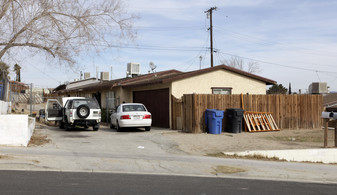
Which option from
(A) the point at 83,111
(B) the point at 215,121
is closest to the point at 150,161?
(B) the point at 215,121

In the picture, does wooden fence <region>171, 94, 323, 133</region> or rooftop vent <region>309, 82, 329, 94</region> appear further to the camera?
rooftop vent <region>309, 82, 329, 94</region>

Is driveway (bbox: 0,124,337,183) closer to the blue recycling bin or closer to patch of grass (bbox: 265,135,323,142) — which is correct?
patch of grass (bbox: 265,135,323,142)

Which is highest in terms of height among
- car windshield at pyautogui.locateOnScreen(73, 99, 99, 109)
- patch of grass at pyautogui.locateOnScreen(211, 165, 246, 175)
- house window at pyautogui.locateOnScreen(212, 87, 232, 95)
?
house window at pyautogui.locateOnScreen(212, 87, 232, 95)

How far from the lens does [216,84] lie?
2170cm

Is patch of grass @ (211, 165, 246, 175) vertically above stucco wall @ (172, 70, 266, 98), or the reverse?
stucco wall @ (172, 70, 266, 98)

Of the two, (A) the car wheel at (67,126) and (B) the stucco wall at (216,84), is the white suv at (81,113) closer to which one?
(A) the car wheel at (67,126)

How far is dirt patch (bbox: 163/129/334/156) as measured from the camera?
13.3 meters

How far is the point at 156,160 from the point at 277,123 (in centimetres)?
1160

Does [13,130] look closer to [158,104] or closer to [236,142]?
[236,142]


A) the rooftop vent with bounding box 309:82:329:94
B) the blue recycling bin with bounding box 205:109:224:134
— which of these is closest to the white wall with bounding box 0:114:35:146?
the blue recycling bin with bounding box 205:109:224:134

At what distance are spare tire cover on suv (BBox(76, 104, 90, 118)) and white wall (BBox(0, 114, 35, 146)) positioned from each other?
6015 mm

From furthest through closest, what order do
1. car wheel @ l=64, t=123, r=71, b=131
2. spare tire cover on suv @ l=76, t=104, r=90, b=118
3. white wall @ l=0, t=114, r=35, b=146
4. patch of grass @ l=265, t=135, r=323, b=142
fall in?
1. car wheel @ l=64, t=123, r=71, b=131
2. spare tire cover on suv @ l=76, t=104, r=90, b=118
3. patch of grass @ l=265, t=135, r=323, b=142
4. white wall @ l=0, t=114, r=35, b=146

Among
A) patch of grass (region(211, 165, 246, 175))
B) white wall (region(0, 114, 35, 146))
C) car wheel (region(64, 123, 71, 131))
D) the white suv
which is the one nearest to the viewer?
A: patch of grass (region(211, 165, 246, 175))

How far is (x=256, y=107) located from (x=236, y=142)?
A: 5.55 metres
